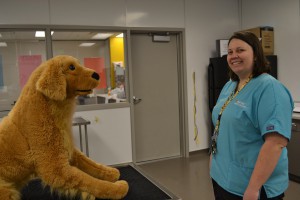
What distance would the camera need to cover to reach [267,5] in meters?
4.16

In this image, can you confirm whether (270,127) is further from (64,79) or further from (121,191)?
(64,79)

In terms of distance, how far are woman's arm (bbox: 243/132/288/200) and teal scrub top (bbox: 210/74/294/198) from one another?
0.03 metres

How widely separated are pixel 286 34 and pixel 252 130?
3.21m

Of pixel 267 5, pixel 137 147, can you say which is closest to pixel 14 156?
pixel 137 147

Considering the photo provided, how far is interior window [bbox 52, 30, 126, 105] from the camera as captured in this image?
12.2 ft

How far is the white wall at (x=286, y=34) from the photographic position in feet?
12.4

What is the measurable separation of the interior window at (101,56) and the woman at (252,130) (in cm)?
258

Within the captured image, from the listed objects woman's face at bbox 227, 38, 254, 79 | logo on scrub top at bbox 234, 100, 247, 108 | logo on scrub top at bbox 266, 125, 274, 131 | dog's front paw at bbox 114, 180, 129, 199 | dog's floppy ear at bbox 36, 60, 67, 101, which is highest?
woman's face at bbox 227, 38, 254, 79

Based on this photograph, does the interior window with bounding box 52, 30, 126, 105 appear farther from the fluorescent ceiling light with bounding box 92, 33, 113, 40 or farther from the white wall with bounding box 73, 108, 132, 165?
the white wall with bounding box 73, 108, 132, 165

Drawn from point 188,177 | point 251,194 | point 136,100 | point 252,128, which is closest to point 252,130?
point 252,128

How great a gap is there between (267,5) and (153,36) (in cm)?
179

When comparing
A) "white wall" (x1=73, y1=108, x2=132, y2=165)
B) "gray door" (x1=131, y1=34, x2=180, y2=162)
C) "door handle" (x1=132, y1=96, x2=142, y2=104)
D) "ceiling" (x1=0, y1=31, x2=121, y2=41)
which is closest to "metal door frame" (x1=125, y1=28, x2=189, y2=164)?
"gray door" (x1=131, y1=34, x2=180, y2=162)

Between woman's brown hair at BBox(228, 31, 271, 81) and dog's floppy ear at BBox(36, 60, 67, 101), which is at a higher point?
woman's brown hair at BBox(228, 31, 271, 81)

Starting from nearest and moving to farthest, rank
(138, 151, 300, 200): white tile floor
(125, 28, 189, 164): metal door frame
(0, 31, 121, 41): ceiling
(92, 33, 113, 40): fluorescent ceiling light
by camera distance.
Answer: (138, 151, 300, 200): white tile floor → (0, 31, 121, 41): ceiling → (92, 33, 113, 40): fluorescent ceiling light → (125, 28, 189, 164): metal door frame
